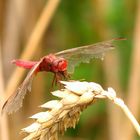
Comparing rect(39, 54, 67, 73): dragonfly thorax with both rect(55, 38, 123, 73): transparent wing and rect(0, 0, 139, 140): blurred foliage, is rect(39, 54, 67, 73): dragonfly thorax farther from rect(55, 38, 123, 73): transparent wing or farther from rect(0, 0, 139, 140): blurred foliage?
rect(0, 0, 139, 140): blurred foliage

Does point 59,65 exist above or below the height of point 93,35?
below

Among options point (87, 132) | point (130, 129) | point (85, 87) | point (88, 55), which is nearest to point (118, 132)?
point (130, 129)

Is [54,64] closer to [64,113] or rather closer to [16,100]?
[16,100]

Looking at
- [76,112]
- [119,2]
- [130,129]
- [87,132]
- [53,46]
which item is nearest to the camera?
[76,112]

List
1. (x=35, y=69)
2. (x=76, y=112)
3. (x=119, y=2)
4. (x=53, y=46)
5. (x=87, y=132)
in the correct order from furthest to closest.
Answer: (x=53, y=46)
(x=87, y=132)
(x=119, y=2)
(x=35, y=69)
(x=76, y=112)

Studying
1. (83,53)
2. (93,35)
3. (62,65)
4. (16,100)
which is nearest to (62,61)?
(62,65)

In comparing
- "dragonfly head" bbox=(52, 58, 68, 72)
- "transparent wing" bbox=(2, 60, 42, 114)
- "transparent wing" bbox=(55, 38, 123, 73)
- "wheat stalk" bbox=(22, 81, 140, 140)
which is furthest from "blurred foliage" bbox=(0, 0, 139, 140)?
"wheat stalk" bbox=(22, 81, 140, 140)

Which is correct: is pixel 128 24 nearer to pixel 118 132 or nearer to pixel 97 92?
pixel 118 132
